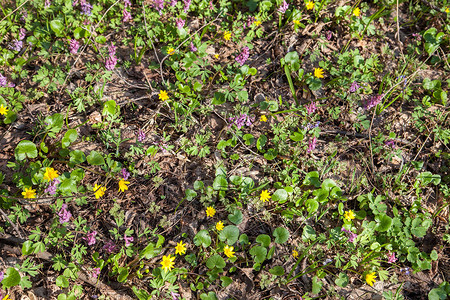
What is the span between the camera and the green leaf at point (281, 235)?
2.80 metres

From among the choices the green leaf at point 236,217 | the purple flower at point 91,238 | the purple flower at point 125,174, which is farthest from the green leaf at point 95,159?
the green leaf at point 236,217

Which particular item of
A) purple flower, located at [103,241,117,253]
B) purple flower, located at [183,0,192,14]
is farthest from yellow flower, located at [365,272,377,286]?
purple flower, located at [183,0,192,14]

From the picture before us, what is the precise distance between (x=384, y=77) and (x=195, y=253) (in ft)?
8.83

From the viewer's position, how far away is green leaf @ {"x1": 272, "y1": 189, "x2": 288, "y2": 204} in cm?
296

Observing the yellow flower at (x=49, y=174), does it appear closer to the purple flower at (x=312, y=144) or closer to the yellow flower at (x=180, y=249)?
the yellow flower at (x=180, y=249)

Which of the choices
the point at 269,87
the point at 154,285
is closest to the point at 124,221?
the point at 154,285

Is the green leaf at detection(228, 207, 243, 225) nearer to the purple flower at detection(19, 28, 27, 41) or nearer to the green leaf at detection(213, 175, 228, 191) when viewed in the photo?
the green leaf at detection(213, 175, 228, 191)

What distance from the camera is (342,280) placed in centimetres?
279

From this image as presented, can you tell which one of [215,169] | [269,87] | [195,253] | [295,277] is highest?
[269,87]

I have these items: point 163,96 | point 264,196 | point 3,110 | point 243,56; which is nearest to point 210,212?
point 264,196

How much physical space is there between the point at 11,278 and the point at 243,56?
9.27ft

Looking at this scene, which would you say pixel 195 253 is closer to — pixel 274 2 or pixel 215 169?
pixel 215 169

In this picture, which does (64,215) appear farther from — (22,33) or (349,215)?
(349,215)

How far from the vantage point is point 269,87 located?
3.58m
